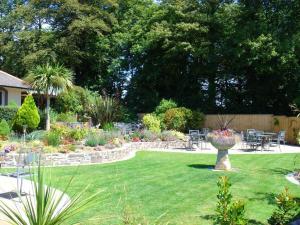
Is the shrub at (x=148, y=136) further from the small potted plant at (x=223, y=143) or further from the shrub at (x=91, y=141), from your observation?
the small potted plant at (x=223, y=143)

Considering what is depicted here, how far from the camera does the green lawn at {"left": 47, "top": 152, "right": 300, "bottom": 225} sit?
721 centimetres

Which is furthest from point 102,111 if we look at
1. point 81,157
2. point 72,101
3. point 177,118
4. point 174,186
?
point 174,186

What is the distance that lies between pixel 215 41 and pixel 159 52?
14.6 ft

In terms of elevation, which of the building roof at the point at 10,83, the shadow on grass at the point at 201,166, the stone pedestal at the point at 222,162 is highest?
the building roof at the point at 10,83

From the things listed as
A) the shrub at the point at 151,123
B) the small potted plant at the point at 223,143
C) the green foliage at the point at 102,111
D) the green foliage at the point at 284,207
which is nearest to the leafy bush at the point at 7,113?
the green foliage at the point at 102,111

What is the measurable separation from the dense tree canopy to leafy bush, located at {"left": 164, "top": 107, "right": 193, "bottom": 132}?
15.1 feet

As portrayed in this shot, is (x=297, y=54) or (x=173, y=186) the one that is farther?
(x=297, y=54)

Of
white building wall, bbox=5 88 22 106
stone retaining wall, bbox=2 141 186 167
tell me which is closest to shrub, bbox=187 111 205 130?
stone retaining wall, bbox=2 141 186 167

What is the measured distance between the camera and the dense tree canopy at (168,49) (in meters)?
26.9

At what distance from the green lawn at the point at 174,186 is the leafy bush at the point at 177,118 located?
1003cm

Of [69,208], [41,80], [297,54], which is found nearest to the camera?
[69,208]

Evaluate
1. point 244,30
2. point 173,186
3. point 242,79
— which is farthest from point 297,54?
point 173,186

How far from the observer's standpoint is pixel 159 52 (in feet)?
102

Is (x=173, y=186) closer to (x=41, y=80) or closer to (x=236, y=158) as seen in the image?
(x=236, y=158)
